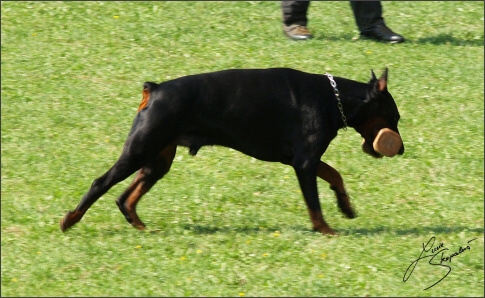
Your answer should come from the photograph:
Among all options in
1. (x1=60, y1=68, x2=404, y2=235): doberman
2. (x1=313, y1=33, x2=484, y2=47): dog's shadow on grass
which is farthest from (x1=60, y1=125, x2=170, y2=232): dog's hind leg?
(x1=313, y1=33, x2=484, y2=47): dog's shadow on grass

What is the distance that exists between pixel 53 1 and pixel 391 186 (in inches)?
274

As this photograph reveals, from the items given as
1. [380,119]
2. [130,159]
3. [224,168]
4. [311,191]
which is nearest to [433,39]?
[224,168]

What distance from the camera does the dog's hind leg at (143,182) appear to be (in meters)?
8.15

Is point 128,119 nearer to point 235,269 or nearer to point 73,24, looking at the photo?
point 73,24

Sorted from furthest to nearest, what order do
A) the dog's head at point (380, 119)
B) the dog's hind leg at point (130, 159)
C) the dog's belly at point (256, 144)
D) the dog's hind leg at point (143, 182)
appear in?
the dog's hind leg at point (143, 182)
the dog's head at point (380, 119)
the dog's belly at point (256, 144)
the dog's hind leg at point (130, 159)

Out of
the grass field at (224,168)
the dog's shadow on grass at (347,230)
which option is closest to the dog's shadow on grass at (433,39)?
the grass field at (224,168)

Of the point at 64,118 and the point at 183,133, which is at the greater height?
the point at 183,133

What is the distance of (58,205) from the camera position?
29.0ft

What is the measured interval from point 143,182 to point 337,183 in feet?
5.38

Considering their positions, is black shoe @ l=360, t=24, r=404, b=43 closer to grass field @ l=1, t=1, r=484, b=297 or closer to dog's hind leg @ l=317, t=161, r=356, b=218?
grass field @ l=1, t=1, r=484, b=297

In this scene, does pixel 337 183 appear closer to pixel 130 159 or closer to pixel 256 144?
pixel 256 144

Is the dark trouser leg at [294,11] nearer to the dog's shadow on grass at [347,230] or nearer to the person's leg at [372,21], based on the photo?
the person's leg at [372,21]

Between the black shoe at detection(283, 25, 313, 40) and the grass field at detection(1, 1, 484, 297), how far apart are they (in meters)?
0.21

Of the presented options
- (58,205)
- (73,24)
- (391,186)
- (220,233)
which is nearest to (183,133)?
(220,233)
